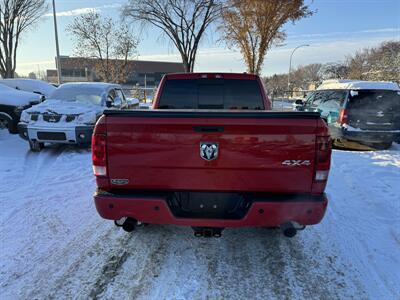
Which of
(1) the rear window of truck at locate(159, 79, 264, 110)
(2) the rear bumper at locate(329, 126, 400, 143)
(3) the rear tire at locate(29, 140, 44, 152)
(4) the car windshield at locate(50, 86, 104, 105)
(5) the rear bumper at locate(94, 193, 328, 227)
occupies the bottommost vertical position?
(3) the rear tire at locate(29, 140, 44, 152)

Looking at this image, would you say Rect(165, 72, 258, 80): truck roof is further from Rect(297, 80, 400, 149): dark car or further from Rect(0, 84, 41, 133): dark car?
Rect(0, 84, 41, 133): dark car

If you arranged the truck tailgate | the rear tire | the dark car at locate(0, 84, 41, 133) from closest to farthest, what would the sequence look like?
the truck tailgate, the rear tire, the dark car at locate(0, 84, 41, 133)

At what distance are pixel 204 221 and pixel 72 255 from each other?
1.55 m

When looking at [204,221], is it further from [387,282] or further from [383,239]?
[383,239]

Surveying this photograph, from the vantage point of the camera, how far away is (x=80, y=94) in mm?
8922

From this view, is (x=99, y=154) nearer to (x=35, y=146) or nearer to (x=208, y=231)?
(x=208, y=231)

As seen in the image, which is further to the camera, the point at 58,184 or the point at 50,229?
the point at 58,184

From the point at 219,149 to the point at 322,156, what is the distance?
0.88m

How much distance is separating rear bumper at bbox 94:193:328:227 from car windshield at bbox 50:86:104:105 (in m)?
6.26

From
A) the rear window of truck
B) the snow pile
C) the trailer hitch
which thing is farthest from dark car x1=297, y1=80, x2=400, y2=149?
the snow pile

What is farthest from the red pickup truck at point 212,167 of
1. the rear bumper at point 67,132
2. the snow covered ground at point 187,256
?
A: the rear bumper at point 67,132

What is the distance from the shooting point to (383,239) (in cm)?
379

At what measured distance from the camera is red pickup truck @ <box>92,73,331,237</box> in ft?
8.85

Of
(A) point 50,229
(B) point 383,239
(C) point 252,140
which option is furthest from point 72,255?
(B) point 383,239
